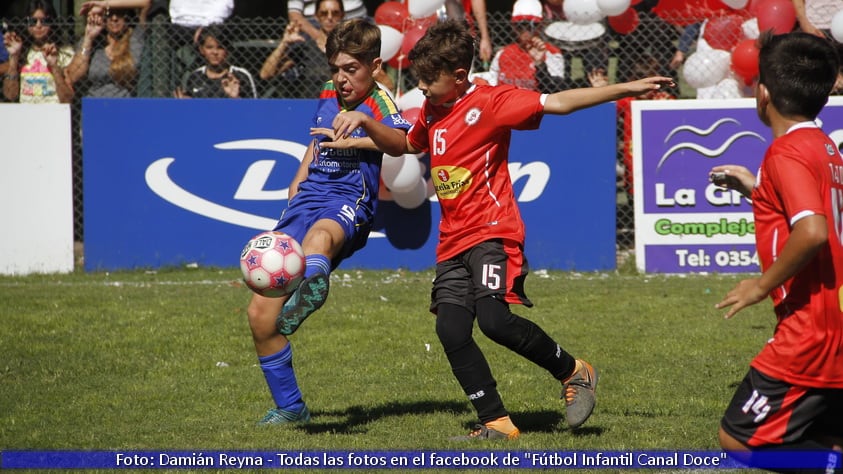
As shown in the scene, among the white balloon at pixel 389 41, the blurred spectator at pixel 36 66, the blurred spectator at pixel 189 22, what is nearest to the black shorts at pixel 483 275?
the white balloon at pixel 389 41

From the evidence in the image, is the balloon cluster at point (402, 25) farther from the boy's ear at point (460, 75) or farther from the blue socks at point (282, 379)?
the blue socks at point (282, 379)

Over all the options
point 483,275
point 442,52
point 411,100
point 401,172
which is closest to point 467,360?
point 483,275

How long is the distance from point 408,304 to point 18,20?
6.15 m

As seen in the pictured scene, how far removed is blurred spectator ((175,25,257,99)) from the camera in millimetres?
11875

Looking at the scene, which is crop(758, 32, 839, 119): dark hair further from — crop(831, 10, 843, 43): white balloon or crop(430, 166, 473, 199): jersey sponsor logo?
crop(831, 10, 843, 43): white balloon

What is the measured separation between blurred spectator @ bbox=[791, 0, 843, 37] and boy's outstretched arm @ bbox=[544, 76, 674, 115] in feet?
22.5

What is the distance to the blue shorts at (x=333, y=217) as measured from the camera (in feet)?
19.9

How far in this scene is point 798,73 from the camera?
3982 mm

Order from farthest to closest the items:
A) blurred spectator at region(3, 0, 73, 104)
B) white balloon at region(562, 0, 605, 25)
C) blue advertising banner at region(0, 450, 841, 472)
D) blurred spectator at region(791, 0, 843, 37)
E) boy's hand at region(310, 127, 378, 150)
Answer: blurred spectator at region(3, 0, 73, 104) → white balloon at region(562, 0, 605, 25) → blurred spectator at region(791, 0, 843, 37) → boy's hand at region(310, 127, 378, 150) → blue advertising banner at region(0, 450, 841, 472)

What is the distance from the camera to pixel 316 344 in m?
8.17

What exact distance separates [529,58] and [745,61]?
2.23 metres

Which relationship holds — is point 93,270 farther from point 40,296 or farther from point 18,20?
point 18,20

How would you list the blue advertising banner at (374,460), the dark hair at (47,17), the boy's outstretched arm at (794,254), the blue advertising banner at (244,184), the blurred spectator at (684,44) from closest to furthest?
the boy's outstretched arm at (794,254), the blue advertising banner at (374,460), the blue advertising banner at (244,184), the blurred spectator at (684,44), the dark hair at (47,17)

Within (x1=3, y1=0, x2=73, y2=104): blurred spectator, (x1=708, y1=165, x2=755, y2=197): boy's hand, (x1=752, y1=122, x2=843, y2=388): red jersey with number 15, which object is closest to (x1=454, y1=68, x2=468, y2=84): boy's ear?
(x1=708, y1=165, x2=755, y2=197): boy's hand
